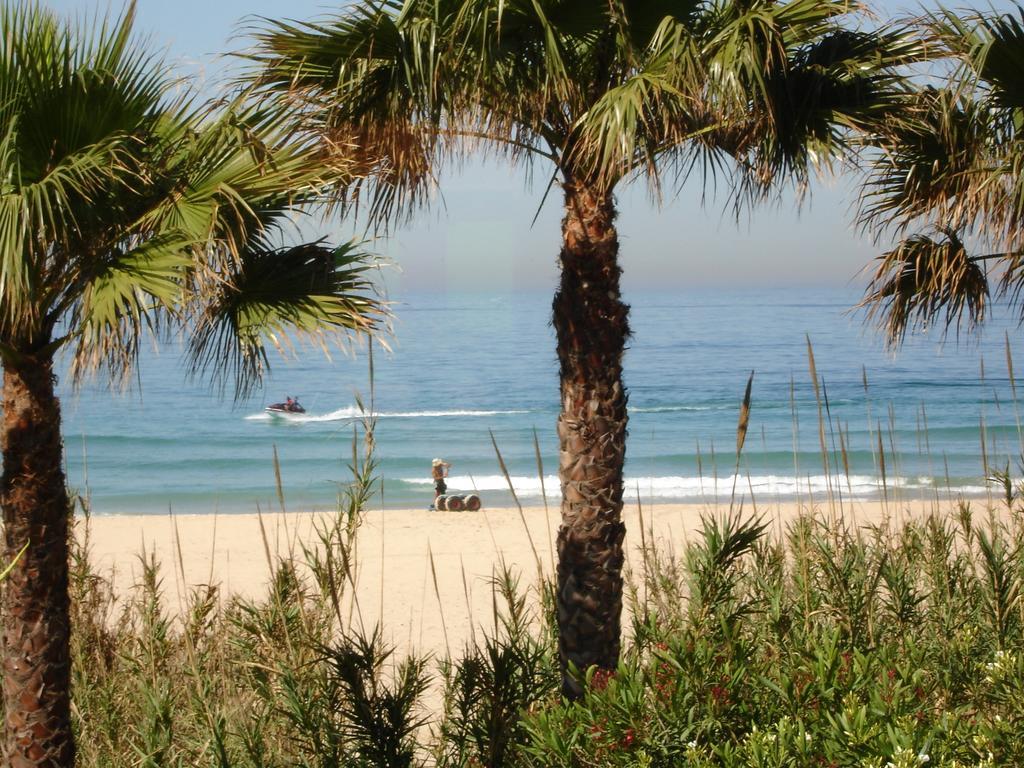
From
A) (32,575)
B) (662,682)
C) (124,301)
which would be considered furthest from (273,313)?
(662,682)

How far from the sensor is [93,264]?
407 centimetres

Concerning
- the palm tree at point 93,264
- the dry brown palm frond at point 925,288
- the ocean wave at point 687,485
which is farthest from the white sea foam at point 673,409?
the palm tree at point 93,264

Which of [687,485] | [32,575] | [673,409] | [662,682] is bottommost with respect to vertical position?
[687,485]

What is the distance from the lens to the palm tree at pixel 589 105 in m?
4.41

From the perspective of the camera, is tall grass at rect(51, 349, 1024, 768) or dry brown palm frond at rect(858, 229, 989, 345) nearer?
tall grass at rect(51, 349, 1024, 768)

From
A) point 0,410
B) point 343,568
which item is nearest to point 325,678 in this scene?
point 343,568

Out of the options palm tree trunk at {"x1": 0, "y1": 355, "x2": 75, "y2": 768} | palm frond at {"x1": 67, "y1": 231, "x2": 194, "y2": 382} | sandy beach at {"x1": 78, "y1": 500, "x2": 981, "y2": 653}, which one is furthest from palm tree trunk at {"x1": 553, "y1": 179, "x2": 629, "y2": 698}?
sandy beach at {"x1": 78, "y1": 500, "x2": 981, "y2": 653}

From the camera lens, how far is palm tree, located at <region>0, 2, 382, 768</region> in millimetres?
3877

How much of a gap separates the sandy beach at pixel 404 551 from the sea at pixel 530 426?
2.79 ft

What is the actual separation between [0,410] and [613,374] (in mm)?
2648

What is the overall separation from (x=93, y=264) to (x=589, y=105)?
7.66 feet

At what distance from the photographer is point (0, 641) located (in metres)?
4.30

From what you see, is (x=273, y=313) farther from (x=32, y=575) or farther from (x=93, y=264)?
(x=32, y=575)

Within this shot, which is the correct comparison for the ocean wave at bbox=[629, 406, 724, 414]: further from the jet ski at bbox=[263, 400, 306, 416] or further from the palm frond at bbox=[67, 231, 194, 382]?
the palm frond at bbox=[67, 231, 194, 382]
